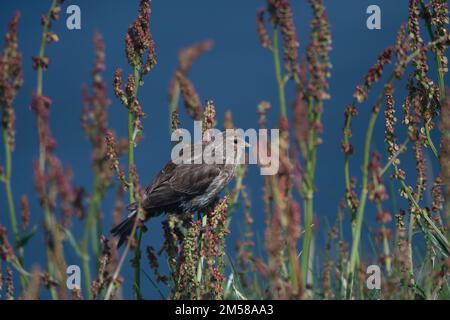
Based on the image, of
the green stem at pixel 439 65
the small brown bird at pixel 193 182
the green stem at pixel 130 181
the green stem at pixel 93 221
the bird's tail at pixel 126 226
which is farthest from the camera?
the small brown bird at pixel 193 182

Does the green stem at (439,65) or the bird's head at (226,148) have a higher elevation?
the green stem at (439,65)

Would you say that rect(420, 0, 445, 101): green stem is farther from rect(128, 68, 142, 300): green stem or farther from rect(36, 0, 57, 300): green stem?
rect(36, 0, 57, 300): green stem

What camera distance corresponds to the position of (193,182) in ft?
23.3

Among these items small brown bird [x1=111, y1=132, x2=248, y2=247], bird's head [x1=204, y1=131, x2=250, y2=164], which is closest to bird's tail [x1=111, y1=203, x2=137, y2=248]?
small brown bird [x1=111, y1=132, x2=248, y2=247]

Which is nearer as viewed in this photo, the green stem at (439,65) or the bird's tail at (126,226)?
the green stem at (439,65)

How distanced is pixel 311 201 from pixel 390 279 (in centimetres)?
58

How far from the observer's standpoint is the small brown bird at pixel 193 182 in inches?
275

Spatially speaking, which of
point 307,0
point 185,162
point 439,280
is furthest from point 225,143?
point 307,0

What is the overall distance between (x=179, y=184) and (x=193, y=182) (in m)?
0.17

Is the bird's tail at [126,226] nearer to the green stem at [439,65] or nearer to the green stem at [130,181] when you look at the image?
the green stem at [130,181]

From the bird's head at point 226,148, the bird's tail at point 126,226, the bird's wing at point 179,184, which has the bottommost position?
the bird's tail at point 126,226

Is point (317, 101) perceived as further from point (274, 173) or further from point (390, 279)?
point (390, 279)

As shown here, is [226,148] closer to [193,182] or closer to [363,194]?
[193,182]

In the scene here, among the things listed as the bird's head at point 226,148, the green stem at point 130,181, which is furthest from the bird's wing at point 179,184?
the green stem at point 130,181
